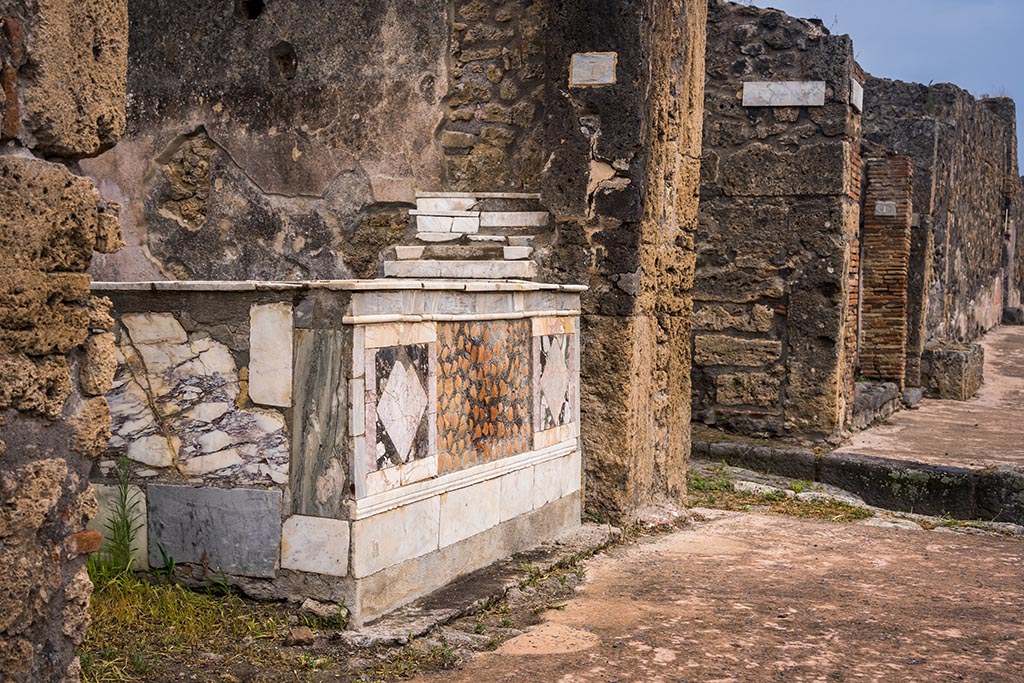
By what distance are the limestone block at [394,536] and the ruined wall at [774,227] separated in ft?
17.8

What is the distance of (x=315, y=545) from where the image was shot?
150 inches

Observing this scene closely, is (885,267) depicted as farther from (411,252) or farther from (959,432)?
(411,252)

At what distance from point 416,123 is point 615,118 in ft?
3.45

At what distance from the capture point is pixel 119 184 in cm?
633

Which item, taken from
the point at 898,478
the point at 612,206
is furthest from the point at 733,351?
the point at 612,206

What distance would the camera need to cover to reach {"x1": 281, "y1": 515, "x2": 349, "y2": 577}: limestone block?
3.78m

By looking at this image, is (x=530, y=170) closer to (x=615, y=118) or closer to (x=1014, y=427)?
(x=615, y=118)

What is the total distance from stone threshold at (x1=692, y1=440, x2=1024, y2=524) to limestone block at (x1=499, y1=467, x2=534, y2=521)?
144 inches

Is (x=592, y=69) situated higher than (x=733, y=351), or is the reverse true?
(x=592, y=69)

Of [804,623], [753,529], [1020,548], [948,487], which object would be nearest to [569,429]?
[753,529]

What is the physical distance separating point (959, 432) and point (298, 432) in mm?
7808

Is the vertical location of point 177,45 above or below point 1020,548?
above

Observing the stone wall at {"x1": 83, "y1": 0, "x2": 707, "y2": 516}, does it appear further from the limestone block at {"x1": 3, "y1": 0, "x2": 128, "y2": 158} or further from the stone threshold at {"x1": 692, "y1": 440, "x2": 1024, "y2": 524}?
the limestone block at {"x1": 3, "y1": 0, "x2": 128, "y2": 158}

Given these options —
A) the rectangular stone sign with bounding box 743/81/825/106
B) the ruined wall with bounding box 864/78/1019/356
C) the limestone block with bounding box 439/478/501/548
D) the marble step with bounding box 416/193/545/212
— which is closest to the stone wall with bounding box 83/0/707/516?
the marble step with bounding box 416/193/545/212
